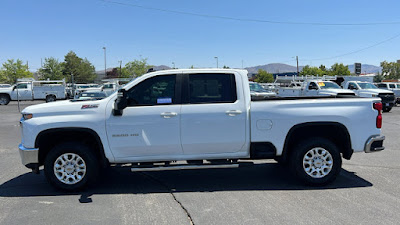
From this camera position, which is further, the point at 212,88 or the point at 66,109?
the point at 212,88

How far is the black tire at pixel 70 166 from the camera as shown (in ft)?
16.8

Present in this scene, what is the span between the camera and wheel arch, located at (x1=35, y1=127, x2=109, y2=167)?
5.06m

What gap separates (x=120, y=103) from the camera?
4949mm

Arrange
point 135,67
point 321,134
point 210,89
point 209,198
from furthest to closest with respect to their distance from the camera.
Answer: point 135,67 → point 321,134 → point 210,89 → point 209,198

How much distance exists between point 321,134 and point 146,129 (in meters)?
3.00

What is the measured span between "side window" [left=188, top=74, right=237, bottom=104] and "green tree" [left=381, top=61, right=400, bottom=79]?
8835cm

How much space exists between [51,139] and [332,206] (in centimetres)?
445

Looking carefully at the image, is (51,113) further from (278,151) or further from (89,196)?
(278,151)

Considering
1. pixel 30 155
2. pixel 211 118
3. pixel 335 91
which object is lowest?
pixel 30 155

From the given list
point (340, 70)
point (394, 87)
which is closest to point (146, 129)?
point (394, 87)

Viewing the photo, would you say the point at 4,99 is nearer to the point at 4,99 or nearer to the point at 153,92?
the point at 4,99

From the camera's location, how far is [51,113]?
5086 mm

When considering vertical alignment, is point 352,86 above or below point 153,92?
above

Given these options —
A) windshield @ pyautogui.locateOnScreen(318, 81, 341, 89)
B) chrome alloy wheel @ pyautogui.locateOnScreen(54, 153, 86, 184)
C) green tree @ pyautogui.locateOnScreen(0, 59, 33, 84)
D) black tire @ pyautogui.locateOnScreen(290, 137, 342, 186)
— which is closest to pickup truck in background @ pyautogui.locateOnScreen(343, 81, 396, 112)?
windshield @ pyautogui.locateOnScreen(318, 81, 341, 89)
